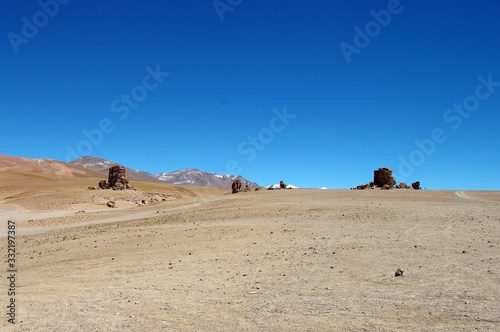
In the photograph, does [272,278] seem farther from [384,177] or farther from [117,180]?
[117,180]

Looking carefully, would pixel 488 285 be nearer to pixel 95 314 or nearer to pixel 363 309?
pixel 363 309

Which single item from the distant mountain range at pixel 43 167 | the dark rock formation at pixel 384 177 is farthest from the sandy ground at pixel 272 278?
the distant mountain range at pixel 43 167

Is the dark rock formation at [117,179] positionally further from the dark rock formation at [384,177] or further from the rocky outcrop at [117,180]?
the dark rock formation at [384,177]

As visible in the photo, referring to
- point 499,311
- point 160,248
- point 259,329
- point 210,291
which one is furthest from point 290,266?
point 160,248

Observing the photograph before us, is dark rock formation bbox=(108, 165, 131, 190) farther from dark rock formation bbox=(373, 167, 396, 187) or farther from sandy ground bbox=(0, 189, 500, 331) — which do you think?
sandy ground bbox=(0, 189, 500, 331)

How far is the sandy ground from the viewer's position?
6.34 meters

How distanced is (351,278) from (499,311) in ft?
9.70

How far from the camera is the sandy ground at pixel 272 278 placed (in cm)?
634

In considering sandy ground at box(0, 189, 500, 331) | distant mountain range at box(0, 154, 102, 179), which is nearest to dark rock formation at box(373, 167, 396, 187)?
sandy ground at box(0, 189, 500, 331)

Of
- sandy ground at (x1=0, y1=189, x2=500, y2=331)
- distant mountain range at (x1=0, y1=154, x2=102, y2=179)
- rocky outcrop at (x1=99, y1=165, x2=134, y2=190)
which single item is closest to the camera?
sandy ground at (x1=0, y1=189, x2=500, y2=331)

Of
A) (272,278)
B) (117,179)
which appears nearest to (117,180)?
(117,179)

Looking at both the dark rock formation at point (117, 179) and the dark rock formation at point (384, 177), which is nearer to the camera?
the dark rock formation at point (384, 177)

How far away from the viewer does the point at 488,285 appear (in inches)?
294

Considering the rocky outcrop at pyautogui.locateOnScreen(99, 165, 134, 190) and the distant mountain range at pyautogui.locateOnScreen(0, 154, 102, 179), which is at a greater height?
the distant mountain range at pyautogui.locateOnScreen(0, 154, 102, 179)
